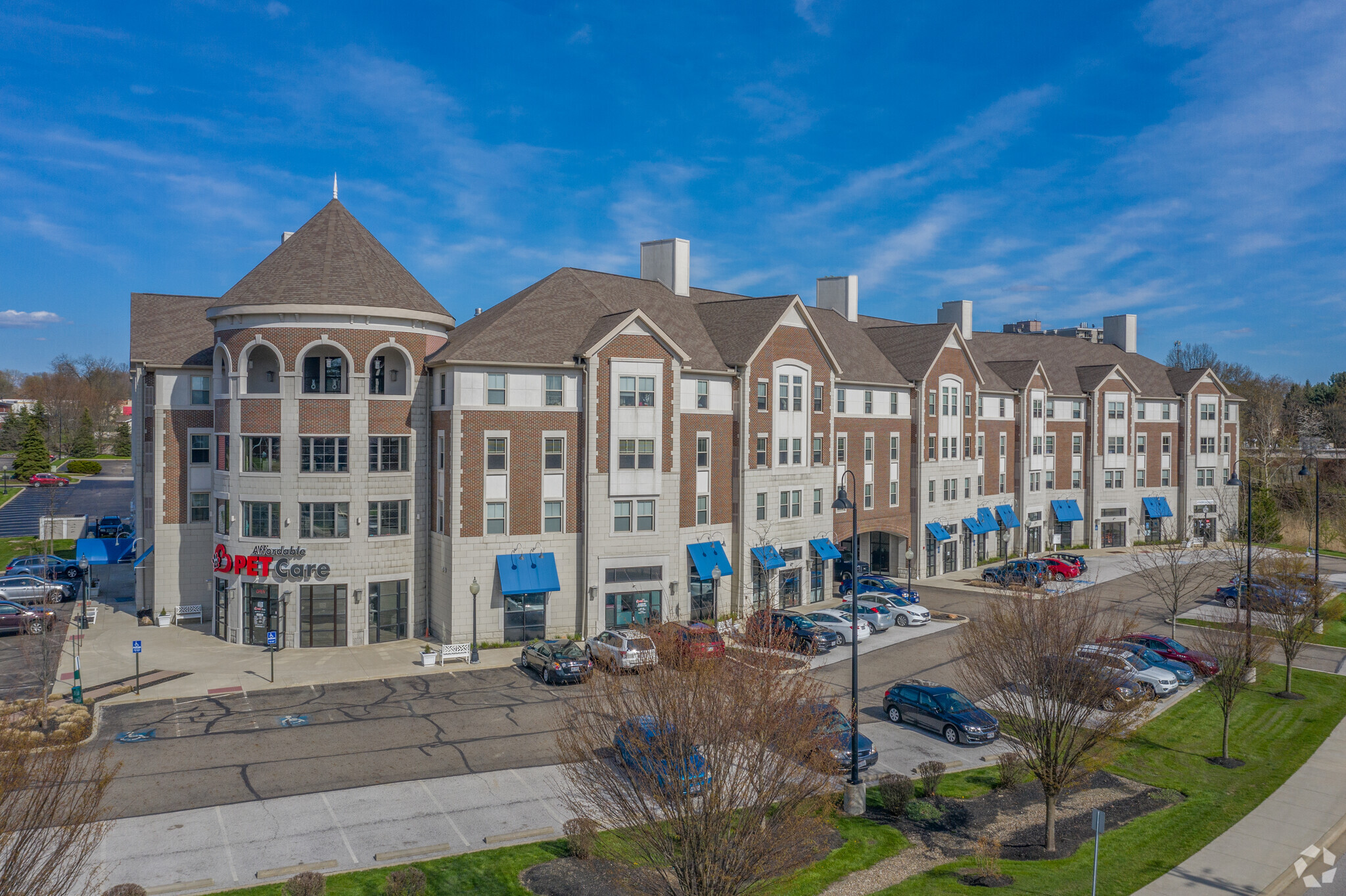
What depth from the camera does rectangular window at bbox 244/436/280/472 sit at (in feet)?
119

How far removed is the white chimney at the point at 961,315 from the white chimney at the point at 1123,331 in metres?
19.2

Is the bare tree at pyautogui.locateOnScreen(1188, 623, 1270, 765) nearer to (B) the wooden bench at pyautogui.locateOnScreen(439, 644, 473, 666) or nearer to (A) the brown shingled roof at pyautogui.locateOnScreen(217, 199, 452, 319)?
(B) the wooden bench at pyautogui.locateOnScreen(439, 644, 473, 666)

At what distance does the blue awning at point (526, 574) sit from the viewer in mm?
35719

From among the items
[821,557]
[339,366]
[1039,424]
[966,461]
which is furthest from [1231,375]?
[339,366]

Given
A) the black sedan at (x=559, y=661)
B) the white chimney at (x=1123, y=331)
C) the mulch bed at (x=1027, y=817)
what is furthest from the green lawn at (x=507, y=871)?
the white chimney at (x=1123, y=331)

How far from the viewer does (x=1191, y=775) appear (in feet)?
79.1

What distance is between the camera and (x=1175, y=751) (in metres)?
25.9

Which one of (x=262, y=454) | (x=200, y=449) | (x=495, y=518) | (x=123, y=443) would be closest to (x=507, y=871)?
(x=495, y=518)

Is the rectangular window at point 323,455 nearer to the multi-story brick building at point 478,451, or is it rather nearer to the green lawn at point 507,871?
the multi-story brick building at point 478,451

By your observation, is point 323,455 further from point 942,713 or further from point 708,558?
point 942,713

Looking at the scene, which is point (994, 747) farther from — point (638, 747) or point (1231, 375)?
Answer: point (1231, 375)

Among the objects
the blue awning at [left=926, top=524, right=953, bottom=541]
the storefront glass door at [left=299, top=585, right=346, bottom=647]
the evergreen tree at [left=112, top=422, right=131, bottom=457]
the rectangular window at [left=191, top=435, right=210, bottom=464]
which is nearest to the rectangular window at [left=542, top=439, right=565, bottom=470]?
the storefront glass door at [left=299, top=585, right=346, bottom=647]

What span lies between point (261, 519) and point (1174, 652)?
38.5 m

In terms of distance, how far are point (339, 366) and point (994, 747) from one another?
97.4ft
